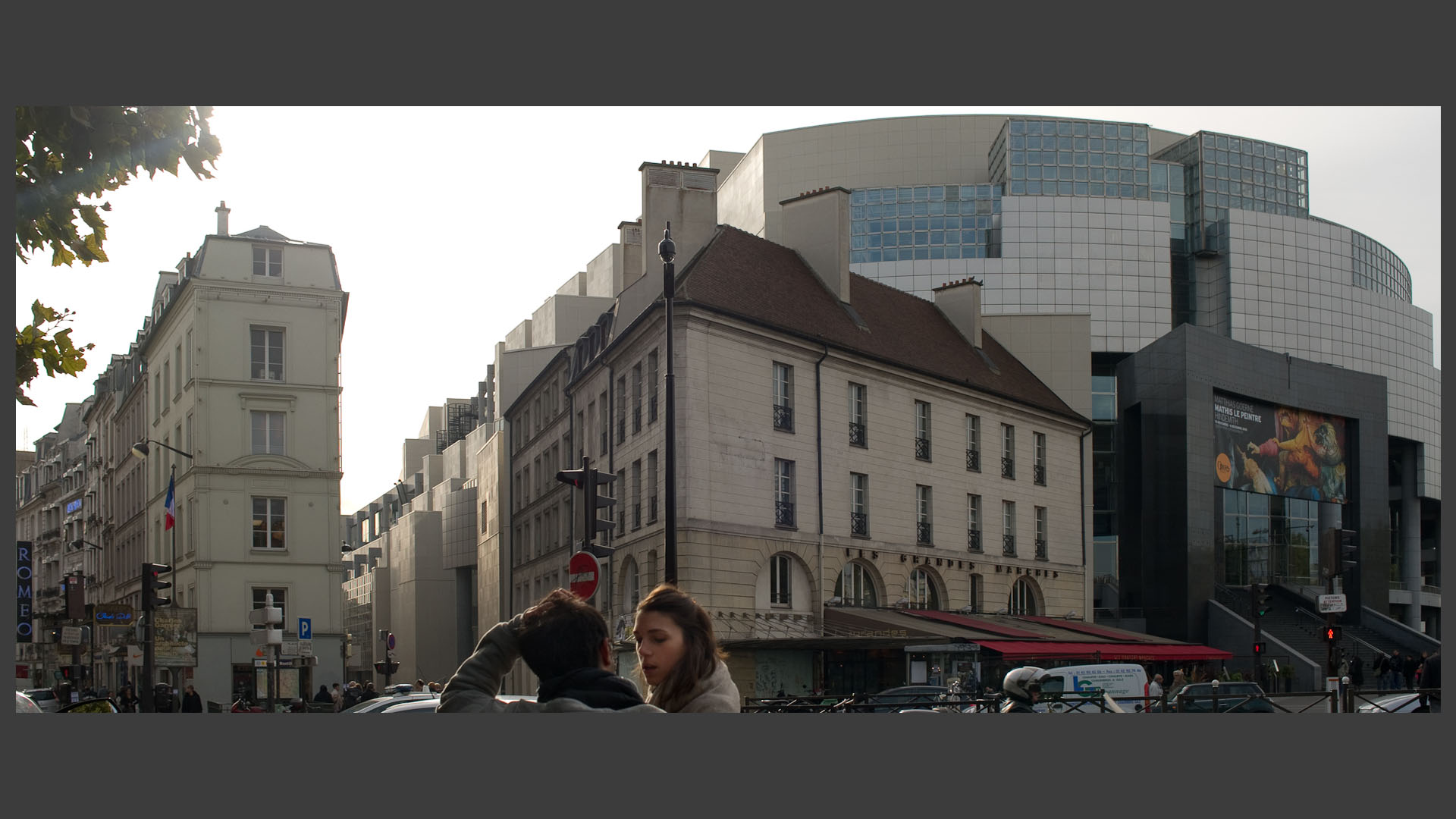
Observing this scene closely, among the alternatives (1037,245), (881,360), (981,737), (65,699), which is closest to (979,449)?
(881,360)

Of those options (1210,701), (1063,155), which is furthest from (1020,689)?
(1063,155)

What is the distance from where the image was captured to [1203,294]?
60.2 metres

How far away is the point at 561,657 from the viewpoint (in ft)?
14.2

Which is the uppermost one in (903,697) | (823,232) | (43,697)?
(823,232)

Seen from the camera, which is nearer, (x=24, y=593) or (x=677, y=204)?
(x=24, y=593)

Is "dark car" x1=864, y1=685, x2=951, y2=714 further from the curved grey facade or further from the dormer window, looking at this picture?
the curved grey facade

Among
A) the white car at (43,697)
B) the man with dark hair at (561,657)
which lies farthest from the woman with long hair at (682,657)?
the white car at (43,697)

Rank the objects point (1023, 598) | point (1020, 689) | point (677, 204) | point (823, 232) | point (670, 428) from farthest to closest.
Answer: point (823, 232) → point (677, 204) → point (1023, 598) → point (670, 428) → point (1020, 689)

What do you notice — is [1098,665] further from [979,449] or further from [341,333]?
[341,333]

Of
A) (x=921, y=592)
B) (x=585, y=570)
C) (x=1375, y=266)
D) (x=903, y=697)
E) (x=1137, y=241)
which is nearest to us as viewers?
(x=585, y=570)

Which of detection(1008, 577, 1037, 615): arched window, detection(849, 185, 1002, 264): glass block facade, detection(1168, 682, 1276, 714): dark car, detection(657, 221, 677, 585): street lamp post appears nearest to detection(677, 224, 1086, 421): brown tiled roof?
detection(1008, 577, 1037, 615): arched window

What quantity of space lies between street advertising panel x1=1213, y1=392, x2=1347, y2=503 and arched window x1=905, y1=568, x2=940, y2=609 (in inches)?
584

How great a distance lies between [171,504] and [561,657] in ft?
39.7

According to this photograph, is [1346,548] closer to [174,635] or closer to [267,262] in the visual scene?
[267,262]
